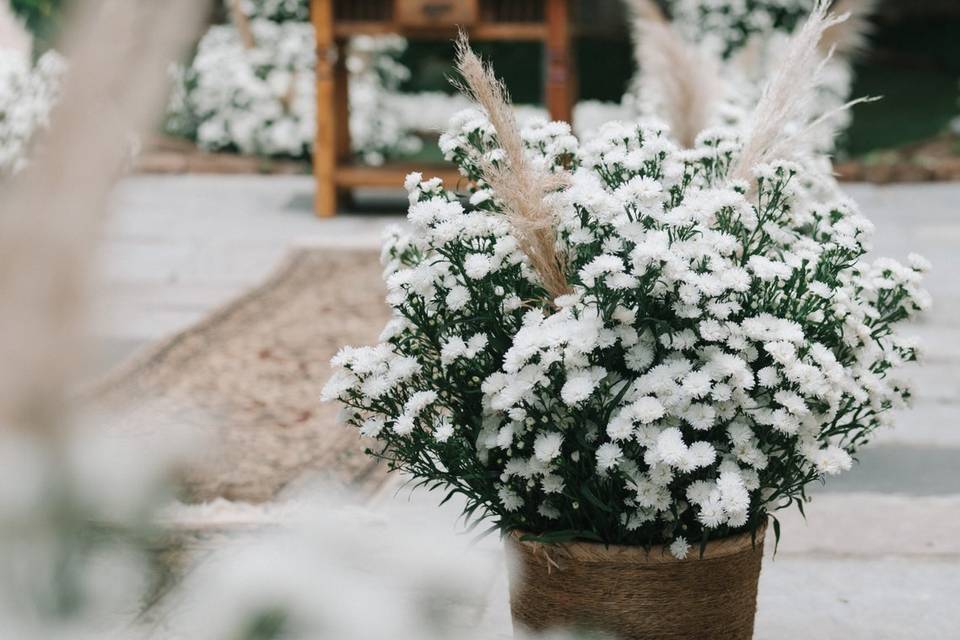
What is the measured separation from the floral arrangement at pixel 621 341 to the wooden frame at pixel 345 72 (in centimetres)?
459

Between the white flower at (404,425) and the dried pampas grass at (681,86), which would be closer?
the white flower at (404,425)

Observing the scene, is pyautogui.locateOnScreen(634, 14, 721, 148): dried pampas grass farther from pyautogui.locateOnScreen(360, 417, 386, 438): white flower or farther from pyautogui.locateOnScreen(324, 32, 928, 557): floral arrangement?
pyautogui.locateOnScreen(360, 417, 386, 438): white flower

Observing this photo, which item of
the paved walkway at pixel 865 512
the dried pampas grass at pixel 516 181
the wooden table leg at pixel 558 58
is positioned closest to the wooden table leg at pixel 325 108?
the wooden table leg at pixel 558 58

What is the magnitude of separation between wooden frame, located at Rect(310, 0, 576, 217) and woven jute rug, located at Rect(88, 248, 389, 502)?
1050 mm

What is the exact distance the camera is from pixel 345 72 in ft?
24.2

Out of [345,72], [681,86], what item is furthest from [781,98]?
[345,72]

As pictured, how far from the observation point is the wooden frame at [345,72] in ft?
22.0

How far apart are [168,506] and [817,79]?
191cm

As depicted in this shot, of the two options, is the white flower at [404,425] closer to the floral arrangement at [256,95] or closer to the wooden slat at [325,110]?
the wooden slat at [325,110]

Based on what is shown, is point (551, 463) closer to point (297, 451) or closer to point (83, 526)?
point (83, 526)

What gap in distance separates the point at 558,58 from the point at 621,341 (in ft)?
16.7

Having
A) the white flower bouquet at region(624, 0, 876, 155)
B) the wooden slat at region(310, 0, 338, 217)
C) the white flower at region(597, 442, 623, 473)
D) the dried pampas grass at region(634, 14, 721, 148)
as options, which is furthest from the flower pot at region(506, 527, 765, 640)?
the wooden slat at region(310, 0, 338, 217)

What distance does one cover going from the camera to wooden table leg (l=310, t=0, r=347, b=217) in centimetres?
A: 674

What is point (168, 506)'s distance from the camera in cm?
67
